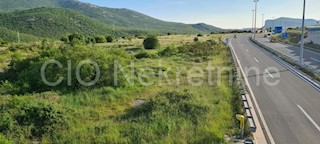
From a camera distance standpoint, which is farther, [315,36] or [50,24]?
[50,24]

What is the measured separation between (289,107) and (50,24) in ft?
343

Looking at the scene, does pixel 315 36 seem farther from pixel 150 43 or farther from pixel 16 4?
pixel 16 4

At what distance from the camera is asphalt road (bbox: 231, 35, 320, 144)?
9820 millimetres

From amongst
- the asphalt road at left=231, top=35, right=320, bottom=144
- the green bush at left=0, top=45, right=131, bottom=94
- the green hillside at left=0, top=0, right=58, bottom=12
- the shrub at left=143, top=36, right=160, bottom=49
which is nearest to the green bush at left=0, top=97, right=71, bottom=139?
the green bush at left=0, top=45, right=131, bottom=94

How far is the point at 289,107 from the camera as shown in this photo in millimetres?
13078

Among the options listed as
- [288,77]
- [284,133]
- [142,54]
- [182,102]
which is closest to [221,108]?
[182,102]

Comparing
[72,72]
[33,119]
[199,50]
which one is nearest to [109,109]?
[33,119]

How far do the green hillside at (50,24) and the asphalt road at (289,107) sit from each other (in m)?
91.6

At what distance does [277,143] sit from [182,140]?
3002 mm

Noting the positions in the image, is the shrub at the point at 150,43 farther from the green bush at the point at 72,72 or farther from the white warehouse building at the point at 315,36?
the white warehouse building at the point at 315,36

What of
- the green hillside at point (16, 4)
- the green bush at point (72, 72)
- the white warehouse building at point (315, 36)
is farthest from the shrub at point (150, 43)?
the green hillside at point (16, 4)

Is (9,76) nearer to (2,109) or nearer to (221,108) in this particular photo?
(2,109)

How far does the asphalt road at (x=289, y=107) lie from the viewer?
9820 mm

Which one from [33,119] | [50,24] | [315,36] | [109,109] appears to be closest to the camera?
[33,119]
